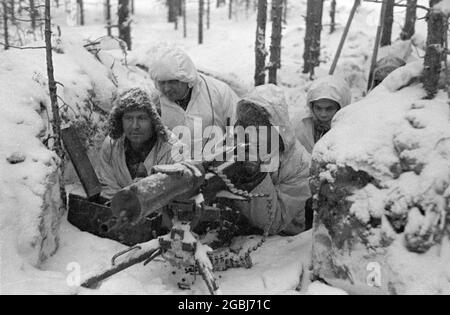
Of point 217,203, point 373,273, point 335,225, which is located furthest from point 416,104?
point 217,203

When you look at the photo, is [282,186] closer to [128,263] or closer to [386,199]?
[386,199]

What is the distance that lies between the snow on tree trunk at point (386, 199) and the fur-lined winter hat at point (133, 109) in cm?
149

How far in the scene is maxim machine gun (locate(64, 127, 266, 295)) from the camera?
7.22ft

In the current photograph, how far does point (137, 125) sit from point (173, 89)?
4.67ft

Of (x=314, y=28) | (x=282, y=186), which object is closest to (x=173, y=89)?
(x=282, y=186)

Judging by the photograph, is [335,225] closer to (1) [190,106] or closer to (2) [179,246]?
(2) [179,246]

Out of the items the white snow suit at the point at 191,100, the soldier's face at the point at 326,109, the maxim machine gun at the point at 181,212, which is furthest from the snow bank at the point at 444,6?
the white snow suit at the point at 191,100

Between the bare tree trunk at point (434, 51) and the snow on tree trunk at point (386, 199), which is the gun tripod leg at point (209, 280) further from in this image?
the bare tree trunk at point (434, 51)

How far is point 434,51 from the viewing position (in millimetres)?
3125

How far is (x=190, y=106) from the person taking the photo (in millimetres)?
5074

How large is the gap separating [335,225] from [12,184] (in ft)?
7.57

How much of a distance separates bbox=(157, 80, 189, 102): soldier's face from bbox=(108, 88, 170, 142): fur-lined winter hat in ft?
4.00

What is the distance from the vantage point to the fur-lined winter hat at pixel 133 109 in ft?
12.2
